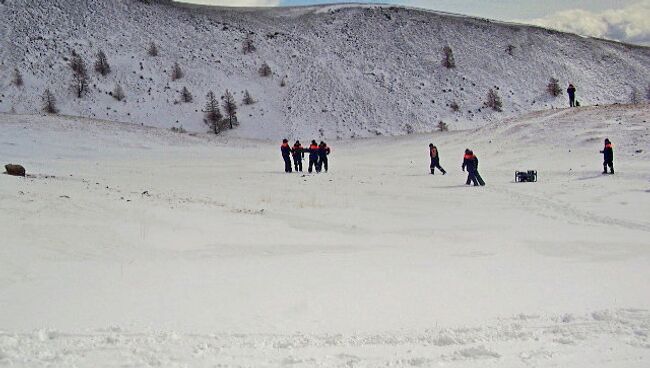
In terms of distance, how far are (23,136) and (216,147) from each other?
11.5m

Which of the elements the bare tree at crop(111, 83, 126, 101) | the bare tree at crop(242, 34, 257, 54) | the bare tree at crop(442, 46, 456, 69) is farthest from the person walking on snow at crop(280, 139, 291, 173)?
the bare tree at crop(442, 46, 456, 69)

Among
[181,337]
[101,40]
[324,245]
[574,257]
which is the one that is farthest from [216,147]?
[181,337]

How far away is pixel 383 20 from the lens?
218ft

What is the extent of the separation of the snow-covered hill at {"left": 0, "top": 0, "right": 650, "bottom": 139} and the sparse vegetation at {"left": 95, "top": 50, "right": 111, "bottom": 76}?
711mm

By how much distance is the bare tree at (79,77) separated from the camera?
160 ft

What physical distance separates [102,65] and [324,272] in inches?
1896

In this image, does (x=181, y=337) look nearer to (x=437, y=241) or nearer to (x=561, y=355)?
(x=561, y=355)

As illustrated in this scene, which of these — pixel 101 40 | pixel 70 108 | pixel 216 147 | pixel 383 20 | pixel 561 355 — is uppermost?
pixel 383 20

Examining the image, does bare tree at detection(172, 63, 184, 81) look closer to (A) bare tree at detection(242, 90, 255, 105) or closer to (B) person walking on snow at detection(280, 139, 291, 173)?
(A) bare tree at detection(242, 90, 255, 105)

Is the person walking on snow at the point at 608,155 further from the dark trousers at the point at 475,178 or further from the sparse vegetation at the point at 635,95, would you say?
the sparse vegetation at the point at 635,95

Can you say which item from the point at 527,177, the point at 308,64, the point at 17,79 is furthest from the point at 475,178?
the point at 17,79

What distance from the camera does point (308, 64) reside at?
57969mm

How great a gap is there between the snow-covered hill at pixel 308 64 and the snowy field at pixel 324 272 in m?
28.6

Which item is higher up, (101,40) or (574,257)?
(101,40)
